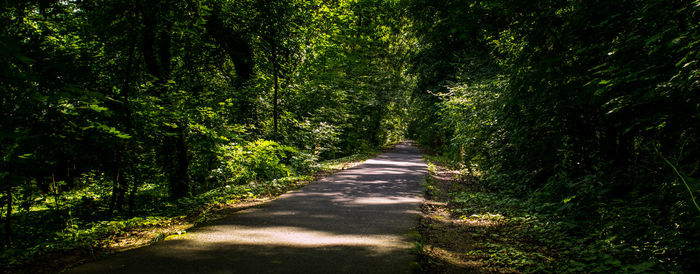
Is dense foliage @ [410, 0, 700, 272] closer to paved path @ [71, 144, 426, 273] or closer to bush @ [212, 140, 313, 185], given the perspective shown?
paved path @ [71, 144, 426, 273]

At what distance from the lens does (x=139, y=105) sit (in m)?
6.14

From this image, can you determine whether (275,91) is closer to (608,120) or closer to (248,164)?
(248,164)

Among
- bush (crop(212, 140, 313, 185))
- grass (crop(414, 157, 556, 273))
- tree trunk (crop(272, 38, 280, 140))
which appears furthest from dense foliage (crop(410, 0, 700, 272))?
bush (crop(212, 140, 313, 185))

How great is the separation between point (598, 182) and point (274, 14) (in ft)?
31.2

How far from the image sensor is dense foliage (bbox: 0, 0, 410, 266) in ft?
14.9

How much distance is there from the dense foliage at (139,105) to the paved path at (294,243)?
5.87 feet

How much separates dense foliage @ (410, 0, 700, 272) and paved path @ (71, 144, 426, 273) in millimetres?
2199

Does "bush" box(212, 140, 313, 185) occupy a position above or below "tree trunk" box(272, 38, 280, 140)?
below

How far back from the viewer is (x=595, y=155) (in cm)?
566

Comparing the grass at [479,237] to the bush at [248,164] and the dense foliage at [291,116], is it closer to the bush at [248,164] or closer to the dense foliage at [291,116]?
the dense foliage at [291,116]

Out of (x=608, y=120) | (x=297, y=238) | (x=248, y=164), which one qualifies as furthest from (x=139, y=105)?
(x=608, y=120)

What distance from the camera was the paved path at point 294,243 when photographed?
350cm

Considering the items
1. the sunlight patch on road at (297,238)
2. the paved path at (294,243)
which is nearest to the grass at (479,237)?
the paved path at (294,243)

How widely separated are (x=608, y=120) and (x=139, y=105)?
25.3 feet
